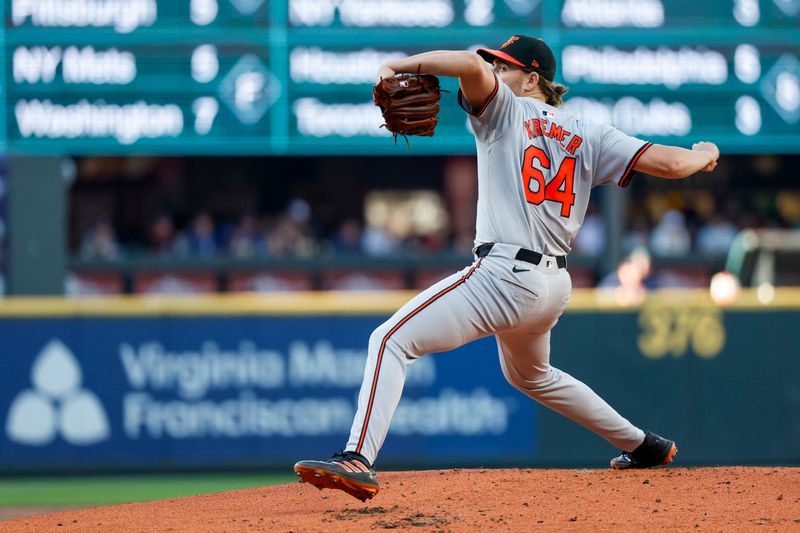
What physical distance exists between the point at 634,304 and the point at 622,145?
386cm

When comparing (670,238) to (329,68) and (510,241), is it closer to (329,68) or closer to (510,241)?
(329,68)

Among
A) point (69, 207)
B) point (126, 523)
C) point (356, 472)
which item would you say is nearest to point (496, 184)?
point (356, 472)

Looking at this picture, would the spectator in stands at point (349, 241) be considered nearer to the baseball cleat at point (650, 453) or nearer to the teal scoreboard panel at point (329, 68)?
the teal scoreboard panel at point (329, 68)

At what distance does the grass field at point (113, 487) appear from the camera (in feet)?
24.0

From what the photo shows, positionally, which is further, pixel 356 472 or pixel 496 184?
pixel 496 184

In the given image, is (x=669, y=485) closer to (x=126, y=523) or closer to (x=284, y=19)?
(x=126, y=523)

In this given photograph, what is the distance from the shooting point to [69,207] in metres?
16.2

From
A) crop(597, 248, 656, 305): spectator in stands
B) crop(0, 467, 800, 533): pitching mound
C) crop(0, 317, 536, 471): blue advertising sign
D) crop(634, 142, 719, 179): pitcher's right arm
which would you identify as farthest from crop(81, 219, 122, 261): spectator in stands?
crop(634, 142, 719, 179): pitcher's right arm

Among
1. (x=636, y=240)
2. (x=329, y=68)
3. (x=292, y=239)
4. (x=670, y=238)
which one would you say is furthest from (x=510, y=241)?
(x=670, y=238)

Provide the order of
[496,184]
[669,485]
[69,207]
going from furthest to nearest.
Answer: [69,207] → [669,485] → [496,184]

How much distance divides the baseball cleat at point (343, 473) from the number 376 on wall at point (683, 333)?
14.5 feet

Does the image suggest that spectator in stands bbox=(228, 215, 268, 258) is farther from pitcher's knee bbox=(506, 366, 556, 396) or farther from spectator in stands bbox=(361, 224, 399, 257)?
pitcher's knee bbox=(506, 366, 556, 396)

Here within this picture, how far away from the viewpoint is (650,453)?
5.21m

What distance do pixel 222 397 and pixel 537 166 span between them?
13.6 feet
